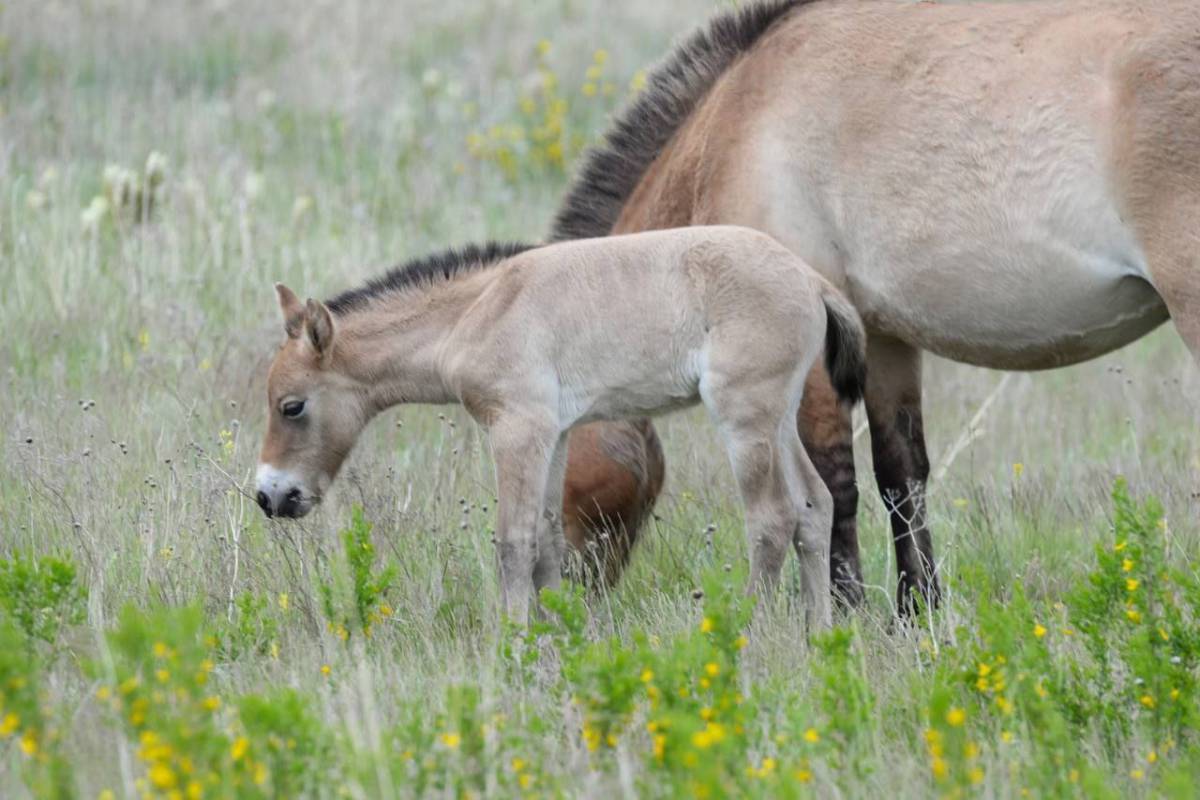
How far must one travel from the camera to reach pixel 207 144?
462 inches

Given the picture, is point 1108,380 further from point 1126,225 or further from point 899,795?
point 899,795

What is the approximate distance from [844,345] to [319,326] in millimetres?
1636

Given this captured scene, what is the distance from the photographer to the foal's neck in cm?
536

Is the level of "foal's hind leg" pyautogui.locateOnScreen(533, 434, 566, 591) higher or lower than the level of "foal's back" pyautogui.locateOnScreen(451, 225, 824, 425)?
lower

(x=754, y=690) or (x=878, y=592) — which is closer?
(x=754, y=690)

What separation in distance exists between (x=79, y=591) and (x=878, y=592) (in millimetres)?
2876

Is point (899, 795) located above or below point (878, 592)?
above

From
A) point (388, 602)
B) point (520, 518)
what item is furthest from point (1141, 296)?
point (388, 602)

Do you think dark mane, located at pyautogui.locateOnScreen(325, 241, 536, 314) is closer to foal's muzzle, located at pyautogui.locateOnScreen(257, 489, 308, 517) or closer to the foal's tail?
foal's muzzle, located at pyautogui.locateOnScreen(257, 489, 308, 517)

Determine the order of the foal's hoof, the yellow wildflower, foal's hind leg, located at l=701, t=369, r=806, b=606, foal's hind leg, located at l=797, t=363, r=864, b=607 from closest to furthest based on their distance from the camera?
the yellow wildflower
foal's hind leg, located at l=701, t=369, r=806, b=606
foal's hind leg, located at l=797, t=363, r=864, b=607
the foal's hoof

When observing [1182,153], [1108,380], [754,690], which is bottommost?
[1108,380]

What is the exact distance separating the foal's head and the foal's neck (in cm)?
8

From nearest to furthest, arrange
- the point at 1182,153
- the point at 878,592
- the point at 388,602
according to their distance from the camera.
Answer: the point at 1182,153 → the point at 388,602 → the point at 878,592

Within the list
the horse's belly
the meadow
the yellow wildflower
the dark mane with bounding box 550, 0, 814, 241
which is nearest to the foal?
the meadow
